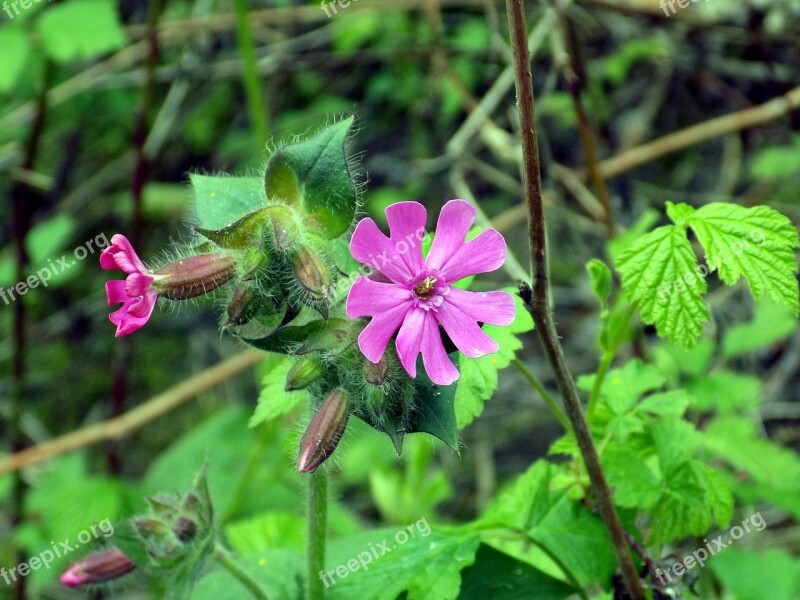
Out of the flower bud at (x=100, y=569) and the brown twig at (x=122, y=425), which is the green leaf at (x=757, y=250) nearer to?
the flower bud at (x=100, y=569)

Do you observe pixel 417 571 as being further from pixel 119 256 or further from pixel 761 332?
pixel 761 332

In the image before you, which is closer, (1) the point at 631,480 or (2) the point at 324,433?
(2) the point at 324,433

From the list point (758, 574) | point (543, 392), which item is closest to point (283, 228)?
point (543, 392)

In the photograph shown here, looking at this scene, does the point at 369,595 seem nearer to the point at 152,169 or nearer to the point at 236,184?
the point at 236,184

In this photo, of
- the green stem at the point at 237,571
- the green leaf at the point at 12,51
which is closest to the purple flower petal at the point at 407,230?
the green stem at the point at 237,571

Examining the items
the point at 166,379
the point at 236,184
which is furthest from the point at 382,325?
the point at 166,379
